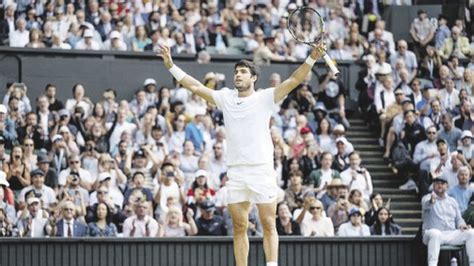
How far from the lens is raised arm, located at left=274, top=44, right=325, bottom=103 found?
48.4 feet

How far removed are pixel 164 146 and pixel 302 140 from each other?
249cm

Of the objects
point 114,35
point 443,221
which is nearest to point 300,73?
point 443,221

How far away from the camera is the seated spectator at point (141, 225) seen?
21500 mm

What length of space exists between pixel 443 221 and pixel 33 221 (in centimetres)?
633

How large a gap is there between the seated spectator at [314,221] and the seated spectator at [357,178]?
1.99m

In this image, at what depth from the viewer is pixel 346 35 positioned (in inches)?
1185

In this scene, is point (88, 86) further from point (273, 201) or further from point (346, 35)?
point (273, 201)

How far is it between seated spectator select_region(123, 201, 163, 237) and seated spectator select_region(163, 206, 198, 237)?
19cm

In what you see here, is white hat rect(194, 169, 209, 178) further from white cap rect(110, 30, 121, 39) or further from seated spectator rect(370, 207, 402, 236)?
white cap rect(110, 30, 121, 39)

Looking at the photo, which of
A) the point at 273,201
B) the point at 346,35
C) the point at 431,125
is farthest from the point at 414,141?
the point at 273,201

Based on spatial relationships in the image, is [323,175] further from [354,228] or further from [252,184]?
[252,184]

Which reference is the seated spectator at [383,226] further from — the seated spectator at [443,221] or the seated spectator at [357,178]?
the seated spectator at [357,178]

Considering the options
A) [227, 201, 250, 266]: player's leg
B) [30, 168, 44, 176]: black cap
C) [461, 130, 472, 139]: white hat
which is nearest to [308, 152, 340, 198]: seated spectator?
[461, 130, 472, 139]: white hat

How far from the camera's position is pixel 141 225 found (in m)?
21.6
